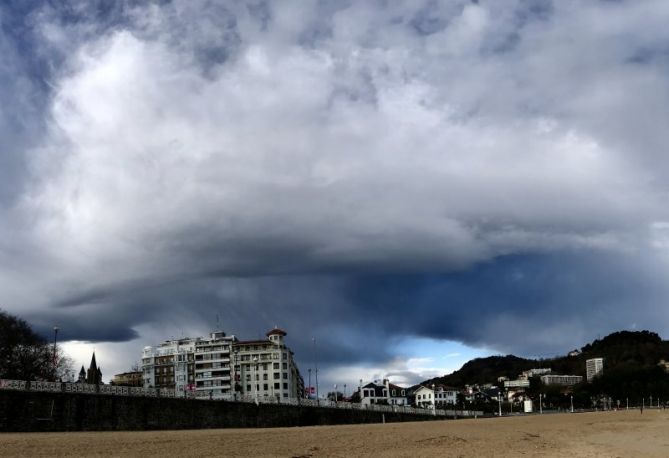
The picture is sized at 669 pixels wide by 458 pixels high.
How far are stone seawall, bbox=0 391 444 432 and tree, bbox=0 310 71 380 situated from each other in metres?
25.9

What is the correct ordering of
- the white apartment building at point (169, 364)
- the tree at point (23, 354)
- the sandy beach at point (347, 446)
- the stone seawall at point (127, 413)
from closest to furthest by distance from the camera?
the sandy beach at point (347, 446) < the stone seawall at point (127, 413) < the tree at point (23, 354) < the white apartment building at point (169, 364)

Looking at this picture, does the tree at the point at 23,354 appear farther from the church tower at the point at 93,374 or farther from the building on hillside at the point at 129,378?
the building on hillside at the point at 129,378

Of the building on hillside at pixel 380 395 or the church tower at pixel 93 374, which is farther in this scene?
the building on hillside at pixel 380 395

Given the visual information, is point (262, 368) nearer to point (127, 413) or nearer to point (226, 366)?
point (226, 366)

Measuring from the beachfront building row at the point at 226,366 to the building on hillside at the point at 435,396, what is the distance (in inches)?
1547

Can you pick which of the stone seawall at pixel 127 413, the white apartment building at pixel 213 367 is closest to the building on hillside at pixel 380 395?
the white apartment building at pixel 213 367

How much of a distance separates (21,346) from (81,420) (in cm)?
3362

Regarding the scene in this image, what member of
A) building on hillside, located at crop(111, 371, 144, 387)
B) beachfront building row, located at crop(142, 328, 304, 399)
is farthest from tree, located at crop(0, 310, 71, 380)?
building on hillside, located at crop(111, 371, 144, 387)

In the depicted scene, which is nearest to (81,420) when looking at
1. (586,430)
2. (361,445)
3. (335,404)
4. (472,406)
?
(361,445)

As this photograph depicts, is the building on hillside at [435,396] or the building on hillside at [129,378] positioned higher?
the building on hillside at [129,378]

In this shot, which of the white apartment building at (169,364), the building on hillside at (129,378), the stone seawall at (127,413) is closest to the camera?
the stone seawall at (127,413)

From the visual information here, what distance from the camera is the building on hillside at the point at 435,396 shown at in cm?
18138

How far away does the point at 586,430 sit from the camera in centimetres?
5256

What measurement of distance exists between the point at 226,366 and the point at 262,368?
925 cm
